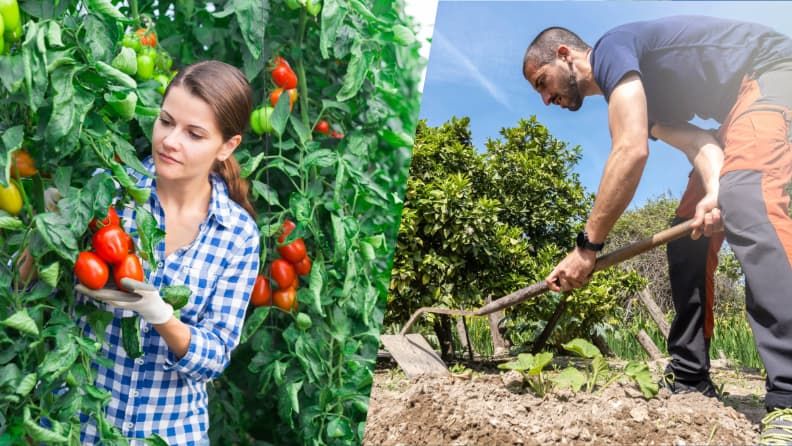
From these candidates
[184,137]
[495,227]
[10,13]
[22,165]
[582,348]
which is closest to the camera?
[10,13]

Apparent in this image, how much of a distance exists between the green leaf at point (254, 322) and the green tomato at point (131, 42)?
0.77 metres

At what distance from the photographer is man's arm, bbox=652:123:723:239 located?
78.0 inches

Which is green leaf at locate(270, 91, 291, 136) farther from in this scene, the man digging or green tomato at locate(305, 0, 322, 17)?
the man digging

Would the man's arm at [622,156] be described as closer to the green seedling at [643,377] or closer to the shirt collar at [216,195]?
the green seedling at [643,377]

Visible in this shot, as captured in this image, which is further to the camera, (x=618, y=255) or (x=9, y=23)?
(x=618, y=255)

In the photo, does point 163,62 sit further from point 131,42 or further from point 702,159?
point 702,159

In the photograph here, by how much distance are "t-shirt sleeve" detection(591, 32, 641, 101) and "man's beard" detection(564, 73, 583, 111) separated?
92 millimetres

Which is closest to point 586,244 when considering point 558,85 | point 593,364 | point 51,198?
point 593,364

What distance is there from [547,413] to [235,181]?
3.74 ft

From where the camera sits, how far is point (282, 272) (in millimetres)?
2211

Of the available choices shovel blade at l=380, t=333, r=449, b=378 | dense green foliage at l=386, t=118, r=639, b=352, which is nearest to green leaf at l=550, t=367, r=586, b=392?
dense green foliage at l=386, t=118, r=639, b=352

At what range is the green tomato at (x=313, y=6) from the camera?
6.98 feet

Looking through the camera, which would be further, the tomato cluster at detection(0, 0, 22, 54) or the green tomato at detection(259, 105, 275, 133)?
the green tomato at detection(259, 105, 275, 133)

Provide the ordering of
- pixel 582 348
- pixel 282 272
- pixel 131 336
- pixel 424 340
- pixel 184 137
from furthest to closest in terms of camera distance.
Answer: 1. pixel 424 340
2. pixel 582 348
3. pixel 282 272
4. pixel 184 137
5. pixel 131 336
